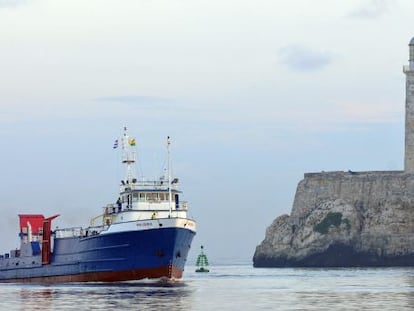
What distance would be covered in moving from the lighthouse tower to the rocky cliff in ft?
4.63

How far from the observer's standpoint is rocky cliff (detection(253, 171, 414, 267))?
14162cm

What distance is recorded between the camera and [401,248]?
141000 millimetres

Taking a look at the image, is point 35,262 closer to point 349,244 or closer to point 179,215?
point 179,215

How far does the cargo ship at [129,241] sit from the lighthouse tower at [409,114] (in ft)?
183

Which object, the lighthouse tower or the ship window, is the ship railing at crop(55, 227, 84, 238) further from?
the lighthouse tower

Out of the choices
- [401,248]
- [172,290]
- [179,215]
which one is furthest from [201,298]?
[401,248]

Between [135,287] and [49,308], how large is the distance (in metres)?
19.6

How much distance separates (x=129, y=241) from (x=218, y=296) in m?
15.4

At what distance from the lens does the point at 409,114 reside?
474 feet

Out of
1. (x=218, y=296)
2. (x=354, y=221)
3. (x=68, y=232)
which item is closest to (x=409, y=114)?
(x=354, y=221)

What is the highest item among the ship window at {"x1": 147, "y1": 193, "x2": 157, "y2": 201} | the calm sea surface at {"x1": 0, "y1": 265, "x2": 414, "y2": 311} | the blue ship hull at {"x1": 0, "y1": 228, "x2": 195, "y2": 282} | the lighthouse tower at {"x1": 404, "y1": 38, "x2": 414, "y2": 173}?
the lighthouse tower at {"x1": 404, "y1": 38, "x2": 414, "y2": 173}

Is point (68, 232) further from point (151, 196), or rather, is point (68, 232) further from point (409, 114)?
point (409, 114)

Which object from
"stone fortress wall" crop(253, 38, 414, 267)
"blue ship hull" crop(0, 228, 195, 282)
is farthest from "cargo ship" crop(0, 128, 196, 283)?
"stone fortress wall" crop(253, 38, 414, 267)

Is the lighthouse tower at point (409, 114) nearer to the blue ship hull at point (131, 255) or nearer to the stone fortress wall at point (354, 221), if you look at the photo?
the stone fortress wall at point (354, 221)
